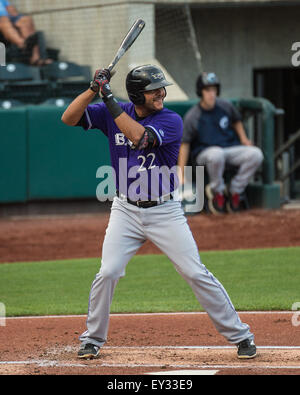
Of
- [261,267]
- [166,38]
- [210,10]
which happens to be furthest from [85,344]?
[210,10]

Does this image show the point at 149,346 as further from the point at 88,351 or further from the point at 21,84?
the point at 21,84

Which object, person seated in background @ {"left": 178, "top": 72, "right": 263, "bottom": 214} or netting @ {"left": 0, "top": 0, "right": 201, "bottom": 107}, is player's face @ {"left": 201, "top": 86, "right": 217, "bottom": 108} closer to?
person seated in background @ {"left": 178, "top": 72, "right": 263, "bottom": 214}

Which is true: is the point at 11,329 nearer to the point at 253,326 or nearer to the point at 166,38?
the point at 253,326

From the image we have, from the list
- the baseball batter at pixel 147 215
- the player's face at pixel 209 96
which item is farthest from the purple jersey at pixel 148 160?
the player's face at pixel 209 96

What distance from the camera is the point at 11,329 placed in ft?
20.0

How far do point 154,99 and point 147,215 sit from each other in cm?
70

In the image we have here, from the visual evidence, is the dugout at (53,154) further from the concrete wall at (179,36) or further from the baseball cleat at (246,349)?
the baseball cleat at (246,349)

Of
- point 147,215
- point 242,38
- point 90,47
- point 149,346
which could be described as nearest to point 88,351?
point 149,346

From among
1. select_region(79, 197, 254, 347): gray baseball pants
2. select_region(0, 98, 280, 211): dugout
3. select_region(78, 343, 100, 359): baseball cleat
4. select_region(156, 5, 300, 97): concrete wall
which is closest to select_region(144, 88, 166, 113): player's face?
select_region(79, 197, 254, 347): gray baseball pants

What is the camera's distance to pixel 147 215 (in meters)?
4.87

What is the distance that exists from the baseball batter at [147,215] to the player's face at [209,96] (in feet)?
21.2

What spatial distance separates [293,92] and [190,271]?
39.9 feet

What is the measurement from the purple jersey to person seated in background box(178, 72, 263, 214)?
6.18 m

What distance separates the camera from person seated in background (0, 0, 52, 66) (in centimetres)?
1386
